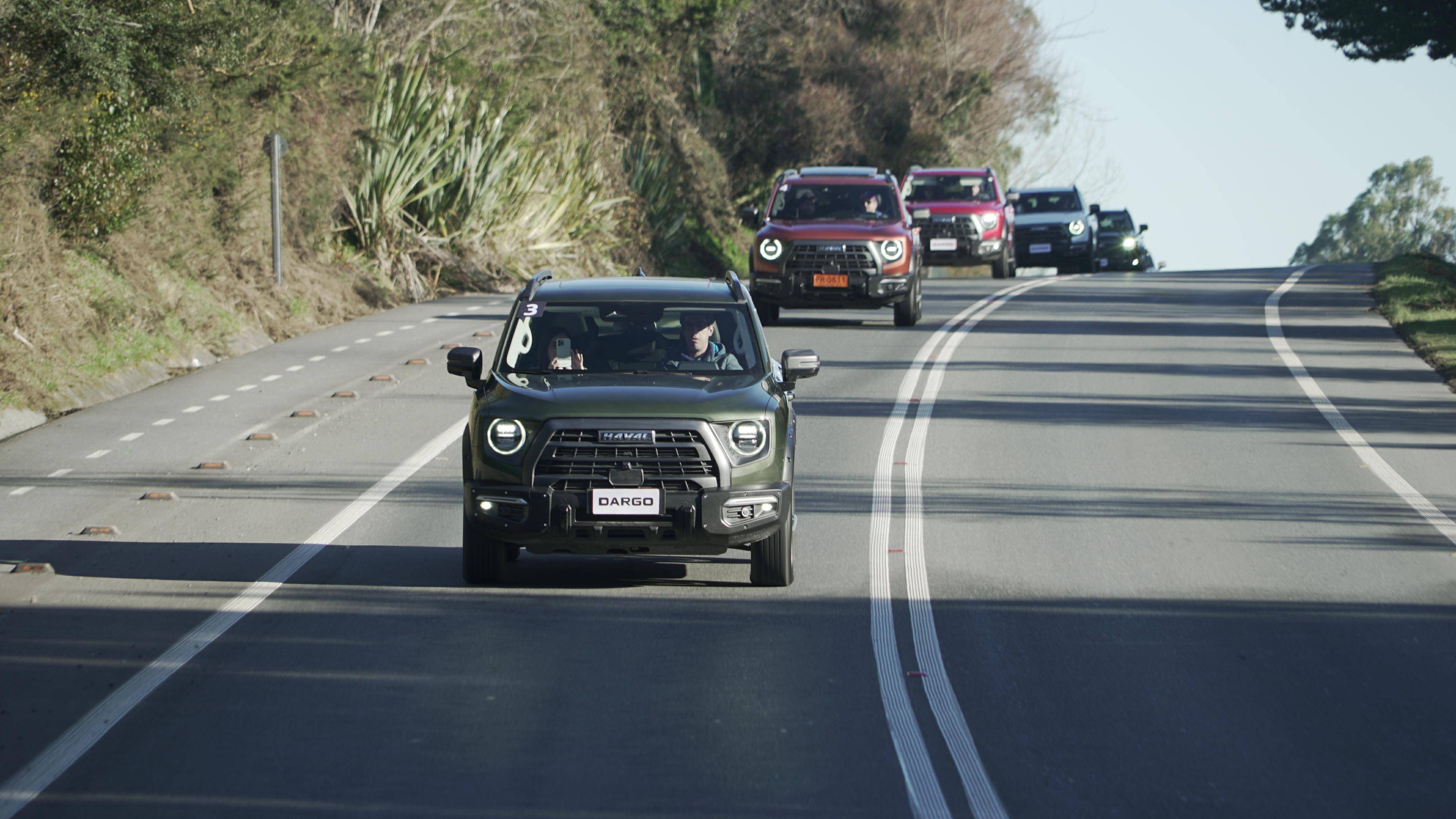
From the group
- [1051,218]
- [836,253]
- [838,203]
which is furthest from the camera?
[1051,218]

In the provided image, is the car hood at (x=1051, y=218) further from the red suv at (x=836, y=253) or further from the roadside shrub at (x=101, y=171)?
the roadside shrub at (x=101, y=171)

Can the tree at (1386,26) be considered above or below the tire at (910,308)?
above

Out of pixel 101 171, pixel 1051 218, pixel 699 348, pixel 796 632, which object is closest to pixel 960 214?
pixel 1051 218

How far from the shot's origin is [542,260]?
98.1 feet

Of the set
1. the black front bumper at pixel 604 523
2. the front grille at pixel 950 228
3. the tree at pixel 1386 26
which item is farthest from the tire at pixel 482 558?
the tree at pixel 1386 26

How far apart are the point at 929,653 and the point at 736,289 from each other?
292 centimetres

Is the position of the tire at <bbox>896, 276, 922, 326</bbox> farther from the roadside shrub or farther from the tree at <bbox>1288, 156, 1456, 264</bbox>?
the tree at <bbox>1288, 156, 1456, 264</bbox>

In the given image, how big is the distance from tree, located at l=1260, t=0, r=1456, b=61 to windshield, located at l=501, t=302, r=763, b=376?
26.4m

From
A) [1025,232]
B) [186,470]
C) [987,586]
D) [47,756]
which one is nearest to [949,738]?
[987,586]

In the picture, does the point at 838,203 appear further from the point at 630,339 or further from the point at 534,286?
the point at 630,339

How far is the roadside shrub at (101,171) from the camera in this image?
1806 cm

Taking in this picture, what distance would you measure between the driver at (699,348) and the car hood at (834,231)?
11.8 meters

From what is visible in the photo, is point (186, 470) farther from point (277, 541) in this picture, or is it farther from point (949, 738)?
point (949, 738)

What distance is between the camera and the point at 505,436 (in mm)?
8398
